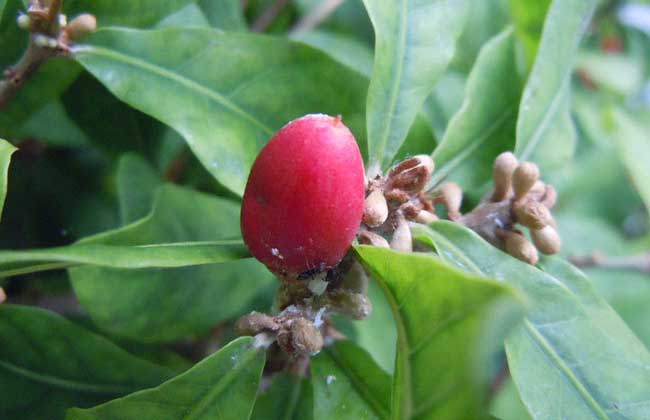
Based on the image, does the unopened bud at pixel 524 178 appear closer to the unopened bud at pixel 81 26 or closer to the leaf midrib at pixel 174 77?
the leaf midrib at pixel 174 77

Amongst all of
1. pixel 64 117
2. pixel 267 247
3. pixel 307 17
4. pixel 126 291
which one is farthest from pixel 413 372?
pixel 307 17

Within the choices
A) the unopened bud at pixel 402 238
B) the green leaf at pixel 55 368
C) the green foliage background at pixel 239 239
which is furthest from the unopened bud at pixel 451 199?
the green leaf at pixel 55 368

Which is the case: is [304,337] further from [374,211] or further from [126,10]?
→ [126,10]

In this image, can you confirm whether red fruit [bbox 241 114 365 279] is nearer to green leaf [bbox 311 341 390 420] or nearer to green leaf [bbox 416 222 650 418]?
green leaf [bbox 416 222 650 418]

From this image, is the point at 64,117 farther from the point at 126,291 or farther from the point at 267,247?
the point at 267,247

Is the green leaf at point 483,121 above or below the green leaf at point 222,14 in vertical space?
below
